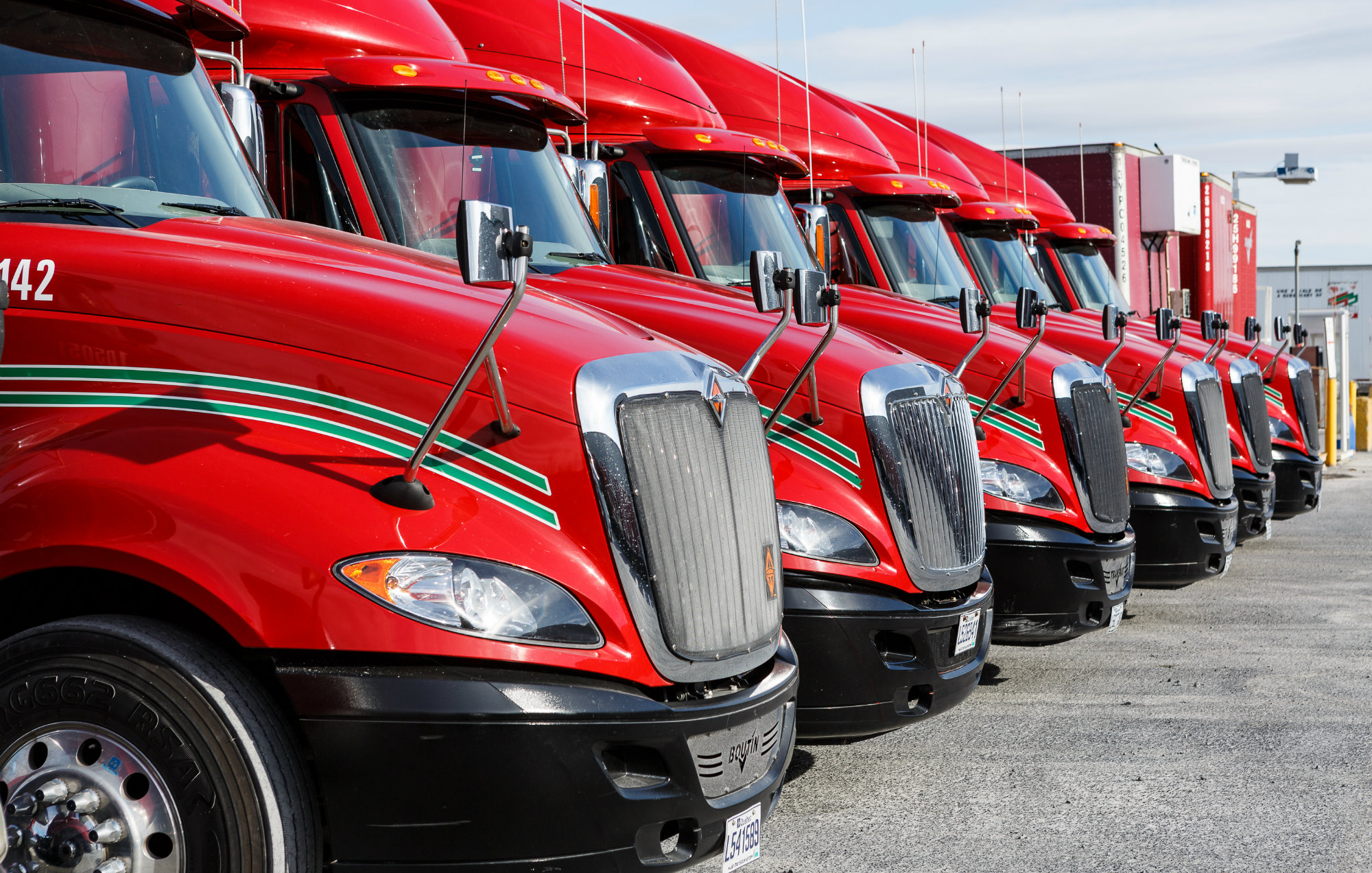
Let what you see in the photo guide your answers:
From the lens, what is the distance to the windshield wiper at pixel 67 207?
3797 millimetres

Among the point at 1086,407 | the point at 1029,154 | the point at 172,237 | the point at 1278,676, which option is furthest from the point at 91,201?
the point at 1029,154

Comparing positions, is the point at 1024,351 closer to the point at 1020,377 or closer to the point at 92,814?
the point at 1020,377

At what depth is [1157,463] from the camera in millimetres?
8656

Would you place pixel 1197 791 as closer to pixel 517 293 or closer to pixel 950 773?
pixel 950 773

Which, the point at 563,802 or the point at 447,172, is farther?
the point at 447,172

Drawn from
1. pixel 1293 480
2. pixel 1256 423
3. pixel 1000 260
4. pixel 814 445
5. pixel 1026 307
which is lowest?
pixel 1293 480

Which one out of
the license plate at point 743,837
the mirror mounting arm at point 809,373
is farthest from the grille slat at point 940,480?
the license plate at point 743,837

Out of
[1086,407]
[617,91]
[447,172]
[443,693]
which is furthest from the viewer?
[617,91]

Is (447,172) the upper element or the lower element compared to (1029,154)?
lower

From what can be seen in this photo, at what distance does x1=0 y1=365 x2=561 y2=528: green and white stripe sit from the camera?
11.1 ft

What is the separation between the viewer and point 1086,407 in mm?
7234

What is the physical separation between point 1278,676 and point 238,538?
612 cm

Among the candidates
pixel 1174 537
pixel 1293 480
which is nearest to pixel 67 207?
pixel 1174 537

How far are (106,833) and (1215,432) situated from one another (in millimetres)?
7725
